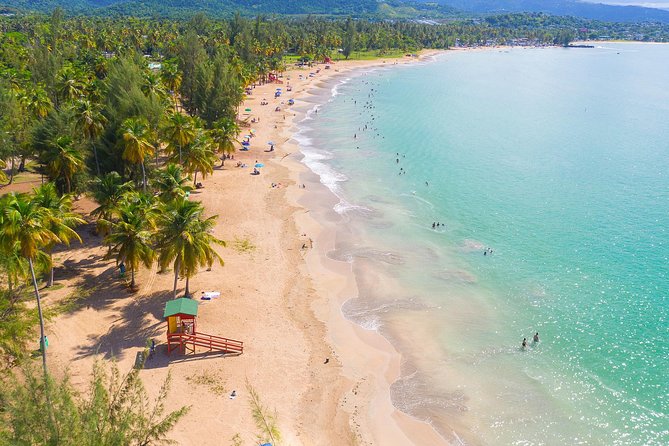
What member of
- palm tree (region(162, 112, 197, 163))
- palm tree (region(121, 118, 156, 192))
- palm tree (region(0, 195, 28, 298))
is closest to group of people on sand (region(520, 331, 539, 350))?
palm tree (region(0, 195, 28, 298))

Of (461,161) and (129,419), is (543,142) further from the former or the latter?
(129,419)

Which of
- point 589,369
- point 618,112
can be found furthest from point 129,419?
point 618,112

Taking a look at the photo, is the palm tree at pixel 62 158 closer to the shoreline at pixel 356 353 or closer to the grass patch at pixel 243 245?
the grass patch at pixel 243 245

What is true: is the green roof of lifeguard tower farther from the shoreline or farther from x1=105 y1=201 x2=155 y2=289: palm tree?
the shoreline

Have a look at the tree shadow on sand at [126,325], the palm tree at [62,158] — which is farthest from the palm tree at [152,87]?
the tree shadow on sand at [126,325]

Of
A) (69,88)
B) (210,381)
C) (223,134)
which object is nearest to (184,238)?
(210,381)

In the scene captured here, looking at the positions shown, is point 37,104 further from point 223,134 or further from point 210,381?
point 210,381
